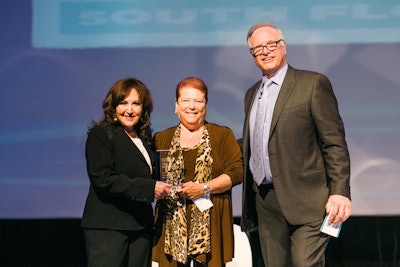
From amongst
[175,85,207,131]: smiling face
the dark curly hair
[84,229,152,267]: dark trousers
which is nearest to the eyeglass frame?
[175,85,207,131]: smiling face

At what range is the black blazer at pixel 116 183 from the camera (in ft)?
7.90

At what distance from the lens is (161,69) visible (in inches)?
157

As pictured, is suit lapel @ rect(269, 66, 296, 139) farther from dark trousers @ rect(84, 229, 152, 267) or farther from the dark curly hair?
dark trousers @ rect(84, 229, 152, 267)

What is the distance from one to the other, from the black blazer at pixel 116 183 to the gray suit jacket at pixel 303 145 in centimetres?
56

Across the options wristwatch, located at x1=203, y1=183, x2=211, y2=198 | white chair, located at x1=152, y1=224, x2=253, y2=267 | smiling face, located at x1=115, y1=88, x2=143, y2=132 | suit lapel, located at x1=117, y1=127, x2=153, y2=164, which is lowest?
white chair, located at x1=152, y1=224, x2=253, y2=267

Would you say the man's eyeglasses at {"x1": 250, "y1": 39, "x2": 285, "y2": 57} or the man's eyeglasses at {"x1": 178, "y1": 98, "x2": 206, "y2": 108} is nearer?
the man's eyeglasses at {"x1": 250, "y1": 39, "x2": 285, "y2": 57}

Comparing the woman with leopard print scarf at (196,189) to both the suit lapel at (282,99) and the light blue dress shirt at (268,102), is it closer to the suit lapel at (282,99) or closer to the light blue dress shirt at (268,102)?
the light blue dress shirt at (268,102)

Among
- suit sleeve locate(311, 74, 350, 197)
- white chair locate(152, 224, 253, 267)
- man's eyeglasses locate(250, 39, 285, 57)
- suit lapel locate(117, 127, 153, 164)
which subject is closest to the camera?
suit sleeve locate(311, 74, 350, 197)

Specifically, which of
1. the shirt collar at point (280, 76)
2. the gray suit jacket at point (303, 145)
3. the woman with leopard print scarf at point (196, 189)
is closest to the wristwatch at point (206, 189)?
the woman with leopard print scarf at point (196, 189)

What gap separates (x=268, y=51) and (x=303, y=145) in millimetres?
428

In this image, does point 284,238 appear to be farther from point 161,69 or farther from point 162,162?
point 161,69

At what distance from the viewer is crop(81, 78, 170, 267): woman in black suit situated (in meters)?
2.42

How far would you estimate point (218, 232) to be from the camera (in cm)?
251

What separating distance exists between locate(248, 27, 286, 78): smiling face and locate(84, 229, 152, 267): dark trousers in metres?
0.92
